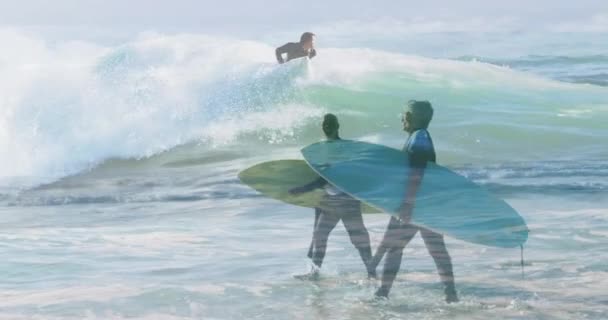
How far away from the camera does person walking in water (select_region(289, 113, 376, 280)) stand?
6.46 m

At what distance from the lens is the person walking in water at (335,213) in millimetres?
6457

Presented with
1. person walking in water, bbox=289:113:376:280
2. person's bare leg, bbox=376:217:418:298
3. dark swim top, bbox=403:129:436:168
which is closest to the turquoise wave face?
person walking in water, bbox=289:113:376:280

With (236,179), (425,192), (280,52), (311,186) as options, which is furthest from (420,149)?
(280,52)

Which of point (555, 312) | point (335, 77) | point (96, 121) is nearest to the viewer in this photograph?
point (555, 312)

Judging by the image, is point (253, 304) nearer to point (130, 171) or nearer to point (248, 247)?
point (248, 247)

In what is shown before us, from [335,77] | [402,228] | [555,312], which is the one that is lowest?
[555,312]

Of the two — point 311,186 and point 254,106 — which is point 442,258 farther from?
point 254,106

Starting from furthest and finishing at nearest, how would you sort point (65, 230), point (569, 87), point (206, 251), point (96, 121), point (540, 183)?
1. point (569, 87)
2. point (96, 121)
3. point (540, 183)
4. point (65, 230)
5. point (206, 251)

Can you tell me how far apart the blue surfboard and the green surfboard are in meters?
0.28

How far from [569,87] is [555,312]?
56.3ft

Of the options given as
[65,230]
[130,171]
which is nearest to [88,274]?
[65,230]

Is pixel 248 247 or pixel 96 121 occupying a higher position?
pixel 96 121

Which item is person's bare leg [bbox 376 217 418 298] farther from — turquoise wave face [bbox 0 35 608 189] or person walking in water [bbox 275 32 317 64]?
person walking in water [bbox 275 32 317 64]

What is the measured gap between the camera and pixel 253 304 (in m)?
6.36
